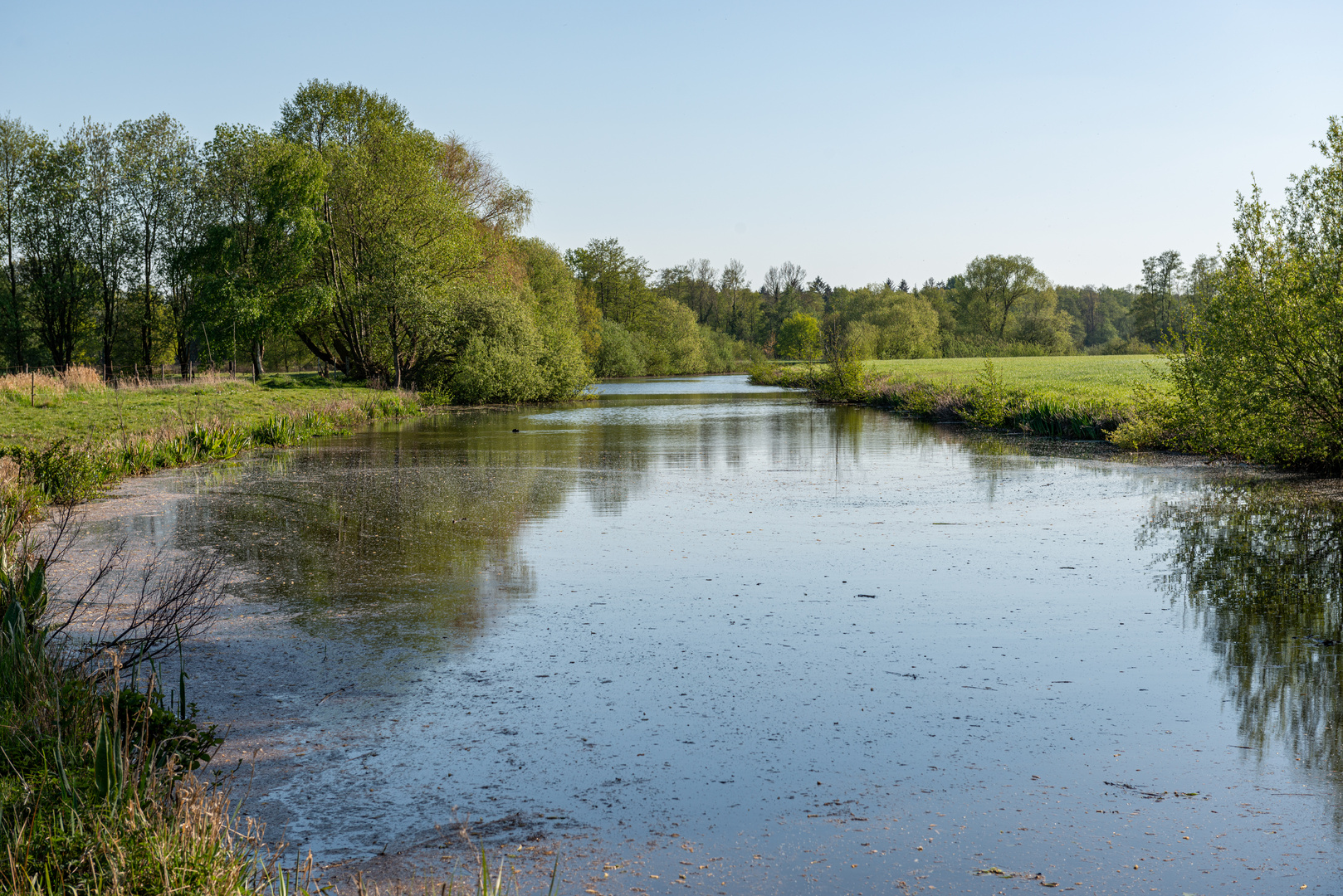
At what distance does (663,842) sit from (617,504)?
29.5 feet

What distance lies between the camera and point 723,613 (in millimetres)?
7184

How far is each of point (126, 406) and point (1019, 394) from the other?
2247 cm

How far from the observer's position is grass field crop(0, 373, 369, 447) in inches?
696

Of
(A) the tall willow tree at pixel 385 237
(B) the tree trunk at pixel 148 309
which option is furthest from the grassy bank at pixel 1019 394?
(B) the tree trunk at pixel 148 309

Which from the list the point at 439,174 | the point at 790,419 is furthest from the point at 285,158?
the point at 790,419

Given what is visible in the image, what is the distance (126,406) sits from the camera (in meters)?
22.8

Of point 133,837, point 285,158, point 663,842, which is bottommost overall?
point 663,842

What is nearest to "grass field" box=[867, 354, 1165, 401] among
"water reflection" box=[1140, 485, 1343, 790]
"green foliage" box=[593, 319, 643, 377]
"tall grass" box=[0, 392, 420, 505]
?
"water reflection" box=[1140, 485, 1343, 790]

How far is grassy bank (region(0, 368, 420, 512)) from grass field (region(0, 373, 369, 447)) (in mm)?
31

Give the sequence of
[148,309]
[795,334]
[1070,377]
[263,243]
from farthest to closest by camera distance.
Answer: [795,334] < [148,309] < [263,243] < [1070,377]

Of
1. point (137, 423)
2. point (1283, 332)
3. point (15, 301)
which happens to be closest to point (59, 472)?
point (137, 423)

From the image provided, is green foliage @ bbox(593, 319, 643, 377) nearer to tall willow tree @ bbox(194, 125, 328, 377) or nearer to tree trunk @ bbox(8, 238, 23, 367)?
tall willow tree @ bbox(194, 125, 328, 377)

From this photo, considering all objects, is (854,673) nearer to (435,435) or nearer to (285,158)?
(435,435)

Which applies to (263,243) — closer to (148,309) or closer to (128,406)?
(148,309)
